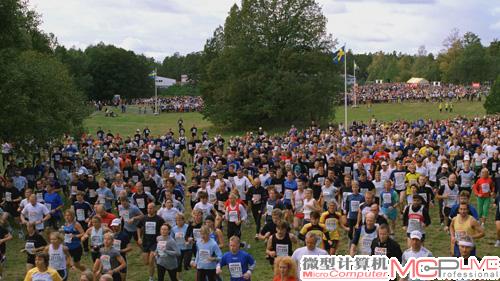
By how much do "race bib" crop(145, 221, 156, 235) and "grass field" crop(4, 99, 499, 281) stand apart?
1313 millimetres

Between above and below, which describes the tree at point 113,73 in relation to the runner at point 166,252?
above

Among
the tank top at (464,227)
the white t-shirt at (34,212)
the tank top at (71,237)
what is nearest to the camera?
the tank top at (464,227)

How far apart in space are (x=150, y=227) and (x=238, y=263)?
9.17ft

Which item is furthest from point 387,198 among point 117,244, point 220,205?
point 117,244

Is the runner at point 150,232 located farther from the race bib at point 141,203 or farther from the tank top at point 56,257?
the race bib at point 141,203

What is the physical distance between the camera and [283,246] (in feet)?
31.5

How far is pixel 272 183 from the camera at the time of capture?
50.1 ft

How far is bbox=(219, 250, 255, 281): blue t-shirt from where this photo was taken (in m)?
8.85

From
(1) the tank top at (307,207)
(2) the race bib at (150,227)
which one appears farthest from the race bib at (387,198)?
(2) the race bib at (150,227)

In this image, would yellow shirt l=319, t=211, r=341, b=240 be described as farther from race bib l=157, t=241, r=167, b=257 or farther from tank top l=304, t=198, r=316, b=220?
race bib l=157, t=241, r=167, b=257

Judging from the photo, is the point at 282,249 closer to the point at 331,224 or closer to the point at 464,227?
the point at 331,224

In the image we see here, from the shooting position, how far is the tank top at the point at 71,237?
11.2 metres

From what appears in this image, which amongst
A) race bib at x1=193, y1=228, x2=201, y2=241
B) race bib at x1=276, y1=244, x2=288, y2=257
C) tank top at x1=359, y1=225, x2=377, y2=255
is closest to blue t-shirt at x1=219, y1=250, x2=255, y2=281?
race bib at x1=276, y1=244, x2=288, y2=257

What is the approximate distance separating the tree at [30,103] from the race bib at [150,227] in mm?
8454
